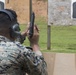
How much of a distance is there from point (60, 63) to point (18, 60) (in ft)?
12.5

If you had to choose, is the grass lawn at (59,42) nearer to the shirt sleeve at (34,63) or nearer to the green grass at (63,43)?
the green grass at (63,43)

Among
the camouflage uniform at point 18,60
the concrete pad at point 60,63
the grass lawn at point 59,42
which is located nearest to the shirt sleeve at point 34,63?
the camouflage uniform at point 18,60

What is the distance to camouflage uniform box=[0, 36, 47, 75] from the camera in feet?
7.00

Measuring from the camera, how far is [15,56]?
2.14 m

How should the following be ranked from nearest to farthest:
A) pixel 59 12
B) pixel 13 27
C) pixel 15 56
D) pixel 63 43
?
pixel 15 56
pixel 13 27
pixel 63 43
pixel 59 12

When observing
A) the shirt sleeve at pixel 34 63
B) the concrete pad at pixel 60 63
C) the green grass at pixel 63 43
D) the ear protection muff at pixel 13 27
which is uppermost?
the ear protection muff at pixel 13 27

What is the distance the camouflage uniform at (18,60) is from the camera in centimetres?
213

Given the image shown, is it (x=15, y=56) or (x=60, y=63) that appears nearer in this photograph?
(x=15, y=56)

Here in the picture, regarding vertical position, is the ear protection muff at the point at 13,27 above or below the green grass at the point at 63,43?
above

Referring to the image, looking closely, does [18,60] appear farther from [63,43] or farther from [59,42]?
[59,42]

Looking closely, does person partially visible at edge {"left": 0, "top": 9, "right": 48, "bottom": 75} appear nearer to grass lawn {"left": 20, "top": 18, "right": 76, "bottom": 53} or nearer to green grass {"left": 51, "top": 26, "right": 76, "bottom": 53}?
grass lawn {"left": 20, "top": 18, "right": 76, "bottom": 53}

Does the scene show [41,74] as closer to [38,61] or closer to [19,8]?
[38,61]

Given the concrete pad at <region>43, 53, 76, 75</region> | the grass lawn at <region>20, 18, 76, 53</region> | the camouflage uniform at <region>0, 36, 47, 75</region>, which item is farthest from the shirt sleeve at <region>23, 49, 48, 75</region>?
the grass lawn at <region>20, 18, 76, 53</region>

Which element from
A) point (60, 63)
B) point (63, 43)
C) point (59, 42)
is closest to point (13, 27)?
point (60, 63)
